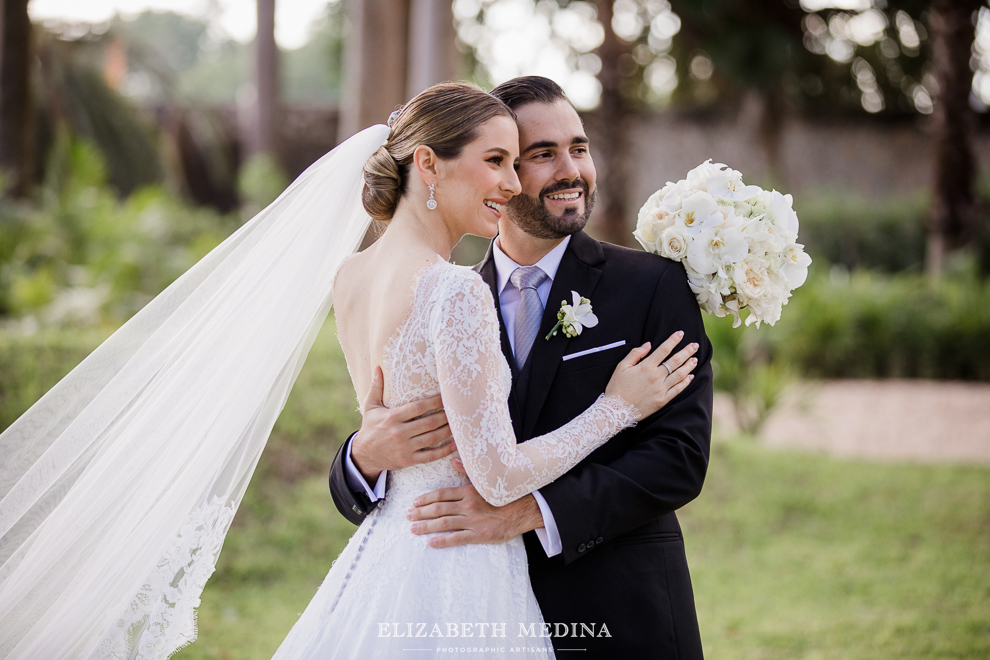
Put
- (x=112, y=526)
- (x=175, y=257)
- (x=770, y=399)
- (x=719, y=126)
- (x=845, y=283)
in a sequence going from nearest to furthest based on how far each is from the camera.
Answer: (x=112, y=526) < (x=770, y=399) < (x=175, y=257) < (x=845, y=283) < (x=719, y=126)

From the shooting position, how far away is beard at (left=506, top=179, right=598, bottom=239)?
2.71 metres

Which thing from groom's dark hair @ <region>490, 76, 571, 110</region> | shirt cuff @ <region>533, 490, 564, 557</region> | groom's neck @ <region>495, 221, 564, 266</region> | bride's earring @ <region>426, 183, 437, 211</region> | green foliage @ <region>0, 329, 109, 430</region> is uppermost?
groom's dark hair @ <region>490, 76, 571, 110</region>

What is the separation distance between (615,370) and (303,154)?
1971cm

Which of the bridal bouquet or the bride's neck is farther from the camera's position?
the bridal bouquet

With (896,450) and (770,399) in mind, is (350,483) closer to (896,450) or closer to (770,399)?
(770,399)

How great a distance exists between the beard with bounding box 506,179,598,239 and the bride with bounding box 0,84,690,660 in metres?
0.26

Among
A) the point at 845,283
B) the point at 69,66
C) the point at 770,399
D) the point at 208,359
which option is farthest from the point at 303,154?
the point at 208,359

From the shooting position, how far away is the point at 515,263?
2.87 m

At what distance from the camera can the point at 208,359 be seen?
2791mm

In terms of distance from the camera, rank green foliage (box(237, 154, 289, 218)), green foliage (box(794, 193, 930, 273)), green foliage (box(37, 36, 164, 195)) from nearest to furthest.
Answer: green foliage (box(37, 36, 164, 195)), green foliage (box(237, 154, 289, 218)), green foliage (box(794, 193, 930, 273))

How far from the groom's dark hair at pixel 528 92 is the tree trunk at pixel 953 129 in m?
11.3

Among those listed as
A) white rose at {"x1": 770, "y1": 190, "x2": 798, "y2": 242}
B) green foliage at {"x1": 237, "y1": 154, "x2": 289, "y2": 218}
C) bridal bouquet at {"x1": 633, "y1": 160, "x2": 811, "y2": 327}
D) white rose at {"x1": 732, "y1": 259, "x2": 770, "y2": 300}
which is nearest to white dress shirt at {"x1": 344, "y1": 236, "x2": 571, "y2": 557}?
bridal bouquet at {"x1": 633, "y1": 160, "x2": 811, "y2": 327}

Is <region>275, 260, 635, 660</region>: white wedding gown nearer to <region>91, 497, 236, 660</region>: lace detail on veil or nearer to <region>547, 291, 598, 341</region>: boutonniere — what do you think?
<region>547, 291, 598, 341</region>: boutonniere

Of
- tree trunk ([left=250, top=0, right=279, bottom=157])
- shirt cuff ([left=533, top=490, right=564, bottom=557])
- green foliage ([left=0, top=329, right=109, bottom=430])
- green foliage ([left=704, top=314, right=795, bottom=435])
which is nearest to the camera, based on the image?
shirt cuff ([left=533, top=490, right=564, bottom=557])
